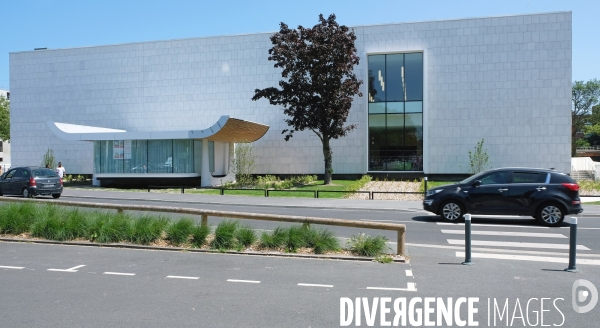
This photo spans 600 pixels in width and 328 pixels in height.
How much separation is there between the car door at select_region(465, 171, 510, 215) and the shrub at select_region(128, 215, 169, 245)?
9257 millimetres

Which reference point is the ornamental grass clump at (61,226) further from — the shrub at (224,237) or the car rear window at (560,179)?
the car rear window at (560,179)

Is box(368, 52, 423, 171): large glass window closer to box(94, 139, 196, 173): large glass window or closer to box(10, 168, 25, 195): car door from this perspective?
box(94, 139, 196, 173): large glass window

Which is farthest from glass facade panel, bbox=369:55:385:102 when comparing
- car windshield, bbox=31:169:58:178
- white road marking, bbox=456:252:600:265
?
white road marking, bbox=456:252:600:265

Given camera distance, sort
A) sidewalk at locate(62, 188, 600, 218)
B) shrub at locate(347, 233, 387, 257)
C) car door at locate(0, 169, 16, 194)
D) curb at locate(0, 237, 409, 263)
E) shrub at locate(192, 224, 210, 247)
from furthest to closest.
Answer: car door at locate(0, 169, 16, 194)
sidewalk at locate(62, 188, 600, 218)
shrub at locate(192, 224, 210, 247)
shrub at locate(347, 233, 387, 257)
curb at locate(0, 237, 409, 263)

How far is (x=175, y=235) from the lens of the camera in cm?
1021

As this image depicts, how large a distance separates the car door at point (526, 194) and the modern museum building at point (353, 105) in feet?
60.7

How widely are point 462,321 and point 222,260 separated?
4523 millimetres

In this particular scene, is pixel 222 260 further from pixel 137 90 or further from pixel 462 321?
pixel 137 90

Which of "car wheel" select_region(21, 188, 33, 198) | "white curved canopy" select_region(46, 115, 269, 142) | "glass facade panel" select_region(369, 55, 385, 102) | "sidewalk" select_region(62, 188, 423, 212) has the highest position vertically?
"glass facade panel" select_region(369, 55, 385, 102)

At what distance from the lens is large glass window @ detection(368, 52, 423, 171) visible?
35875mm

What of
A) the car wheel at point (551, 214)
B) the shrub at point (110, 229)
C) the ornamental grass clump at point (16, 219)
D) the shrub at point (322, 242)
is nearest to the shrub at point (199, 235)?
the shrub at point (110, 229)

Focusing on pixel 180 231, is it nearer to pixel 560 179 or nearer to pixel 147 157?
pixel 560 179

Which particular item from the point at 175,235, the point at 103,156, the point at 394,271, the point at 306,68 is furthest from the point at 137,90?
the point at 394,271

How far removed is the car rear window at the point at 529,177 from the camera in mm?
15141
